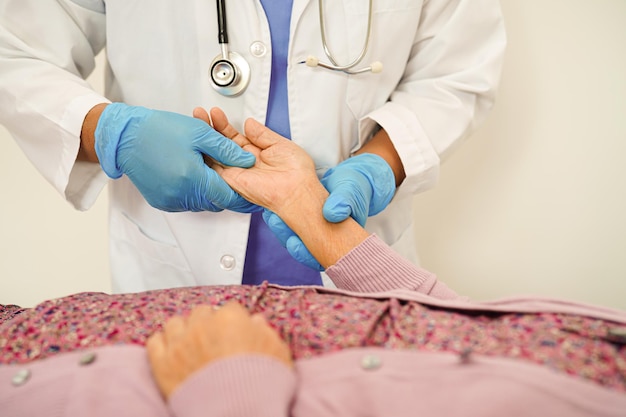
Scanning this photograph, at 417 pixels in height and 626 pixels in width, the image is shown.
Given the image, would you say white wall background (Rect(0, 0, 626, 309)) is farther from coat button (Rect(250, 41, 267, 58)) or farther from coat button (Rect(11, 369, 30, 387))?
coat button (Rect(11, 369, 30, 387))

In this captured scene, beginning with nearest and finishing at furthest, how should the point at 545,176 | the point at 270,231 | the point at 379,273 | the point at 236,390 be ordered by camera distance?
the point at 236,390, the point at 379,273, the point at 270,231, the point at 545,176

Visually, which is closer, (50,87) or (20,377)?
(20,377)

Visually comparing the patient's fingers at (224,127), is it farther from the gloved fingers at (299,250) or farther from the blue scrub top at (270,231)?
the gloved fingers at (299,250)

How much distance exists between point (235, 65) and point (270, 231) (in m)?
0.36

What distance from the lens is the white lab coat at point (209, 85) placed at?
0.99 meters

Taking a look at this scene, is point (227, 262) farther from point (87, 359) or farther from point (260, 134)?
point (87, 359)

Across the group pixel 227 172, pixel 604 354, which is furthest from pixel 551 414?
pixel 227 172

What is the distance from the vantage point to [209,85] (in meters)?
1.01

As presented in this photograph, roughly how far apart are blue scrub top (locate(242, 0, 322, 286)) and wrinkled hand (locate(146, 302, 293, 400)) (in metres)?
0.48

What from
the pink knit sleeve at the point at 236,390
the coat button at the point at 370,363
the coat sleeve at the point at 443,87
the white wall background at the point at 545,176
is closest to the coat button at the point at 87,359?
the pink knit sleeve at the point at 236,390

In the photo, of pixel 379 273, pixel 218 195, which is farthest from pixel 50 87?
pixel 379 273

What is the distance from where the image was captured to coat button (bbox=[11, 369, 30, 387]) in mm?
603

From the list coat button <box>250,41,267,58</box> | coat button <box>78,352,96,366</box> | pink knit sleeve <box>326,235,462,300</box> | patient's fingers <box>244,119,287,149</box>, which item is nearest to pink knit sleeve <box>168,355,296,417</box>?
coat button <box>78,352,96,366</box>

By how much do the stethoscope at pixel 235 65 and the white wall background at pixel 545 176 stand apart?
0.56 meters
